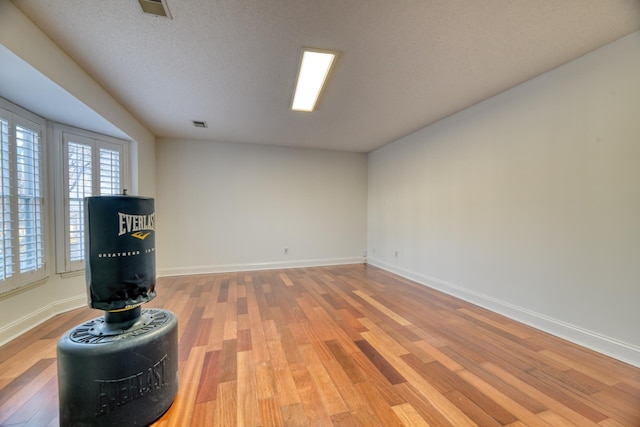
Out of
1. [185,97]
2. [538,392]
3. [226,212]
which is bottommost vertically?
[538,392]

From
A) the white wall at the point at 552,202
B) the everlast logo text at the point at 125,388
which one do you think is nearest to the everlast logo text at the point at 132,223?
the everlast logo text at the point at 125,388

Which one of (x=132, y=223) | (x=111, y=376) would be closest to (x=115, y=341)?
(x=111, y=376)

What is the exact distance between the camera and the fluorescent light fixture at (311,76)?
2.22 metres

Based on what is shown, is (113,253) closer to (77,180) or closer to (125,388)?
(125,388)

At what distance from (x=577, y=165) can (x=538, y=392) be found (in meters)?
1.94

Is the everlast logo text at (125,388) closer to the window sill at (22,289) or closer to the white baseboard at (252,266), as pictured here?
the window sill at (22,289)

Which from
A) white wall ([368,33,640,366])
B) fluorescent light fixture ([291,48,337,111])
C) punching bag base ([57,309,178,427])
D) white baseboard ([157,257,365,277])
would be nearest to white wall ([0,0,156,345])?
white baseboard ([157,257,365,277])

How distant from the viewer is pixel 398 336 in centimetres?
242

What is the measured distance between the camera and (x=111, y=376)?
1.29 meters

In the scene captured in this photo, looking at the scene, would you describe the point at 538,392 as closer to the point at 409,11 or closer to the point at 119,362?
the point at 119,362

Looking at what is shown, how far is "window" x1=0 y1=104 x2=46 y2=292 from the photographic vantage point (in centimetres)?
228

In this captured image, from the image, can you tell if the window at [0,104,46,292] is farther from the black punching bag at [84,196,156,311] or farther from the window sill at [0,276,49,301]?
the black punching bag at [84,196,156,311]

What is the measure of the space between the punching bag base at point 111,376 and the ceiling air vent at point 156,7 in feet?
6.51

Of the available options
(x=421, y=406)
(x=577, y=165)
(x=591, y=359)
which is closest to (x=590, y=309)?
(x=591, y=359)
